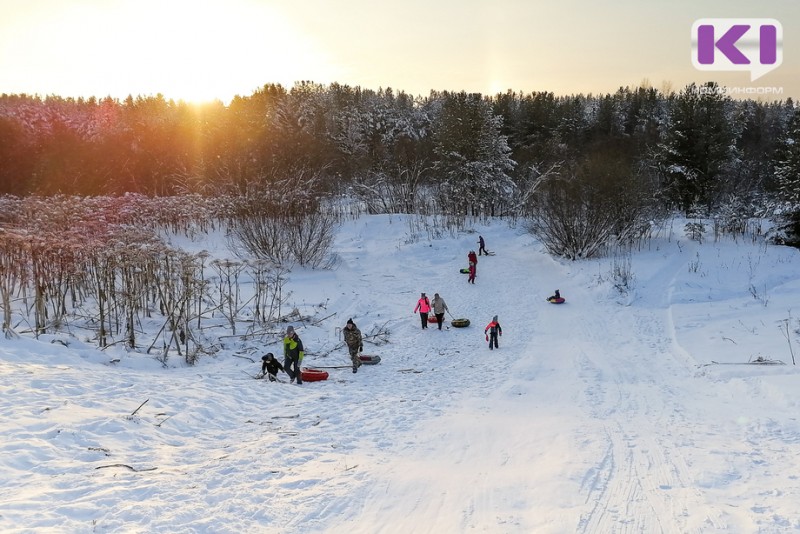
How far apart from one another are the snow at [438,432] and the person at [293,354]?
0.45 metres

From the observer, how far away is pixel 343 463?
6.93 meters

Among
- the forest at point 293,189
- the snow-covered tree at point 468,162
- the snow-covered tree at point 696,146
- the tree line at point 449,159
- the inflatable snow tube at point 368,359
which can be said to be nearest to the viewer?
the inflatable snow tube at point 368,359

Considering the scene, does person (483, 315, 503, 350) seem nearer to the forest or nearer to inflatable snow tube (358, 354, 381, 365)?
inflatable snow tube (358, 354, 381, 365)

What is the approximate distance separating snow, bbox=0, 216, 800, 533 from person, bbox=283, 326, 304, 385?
0.45m

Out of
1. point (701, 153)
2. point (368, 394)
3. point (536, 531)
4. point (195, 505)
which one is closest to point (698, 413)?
point (536, 531)

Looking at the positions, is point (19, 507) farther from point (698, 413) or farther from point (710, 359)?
point (710, 359)

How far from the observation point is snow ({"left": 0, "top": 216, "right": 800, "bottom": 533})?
5453 millimetres

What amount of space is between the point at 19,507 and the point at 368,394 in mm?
6379

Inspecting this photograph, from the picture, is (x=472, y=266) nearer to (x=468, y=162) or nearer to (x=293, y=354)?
(x=293, y=354)

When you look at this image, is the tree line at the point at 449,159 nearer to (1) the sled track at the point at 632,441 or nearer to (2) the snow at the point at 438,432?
(2) the snow at the point at 438,432

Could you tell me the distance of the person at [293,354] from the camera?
11156 mm

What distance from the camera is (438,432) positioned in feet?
27.1

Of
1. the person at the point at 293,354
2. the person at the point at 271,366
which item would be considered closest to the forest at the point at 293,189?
the person at the point at 271,366

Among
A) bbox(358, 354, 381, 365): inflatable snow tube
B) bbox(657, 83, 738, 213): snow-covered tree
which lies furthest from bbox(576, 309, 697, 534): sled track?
bbox(657, 83, 738, 213): snow-covered tree
